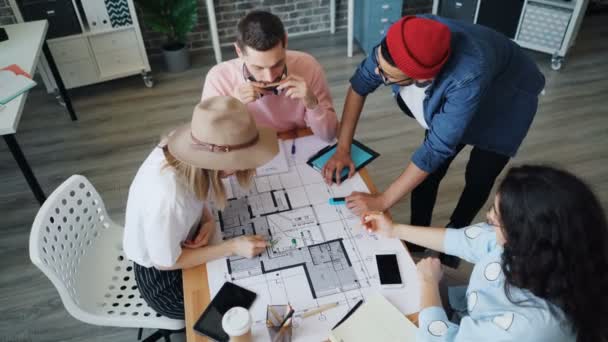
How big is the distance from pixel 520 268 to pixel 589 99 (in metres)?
3.03

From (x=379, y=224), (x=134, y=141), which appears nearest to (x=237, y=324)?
(x=379, y=224)

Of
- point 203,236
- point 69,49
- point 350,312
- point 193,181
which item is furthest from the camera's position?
point 69,49

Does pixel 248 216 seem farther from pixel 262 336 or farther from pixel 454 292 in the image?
pixel 454 292

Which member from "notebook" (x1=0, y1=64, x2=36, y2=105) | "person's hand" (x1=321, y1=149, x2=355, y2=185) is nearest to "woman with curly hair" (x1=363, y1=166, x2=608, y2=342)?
"person's hand" (x1=321, y1=149, x2=355, y2=185)

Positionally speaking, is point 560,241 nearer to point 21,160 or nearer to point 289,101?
point 289,101

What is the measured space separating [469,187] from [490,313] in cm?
97

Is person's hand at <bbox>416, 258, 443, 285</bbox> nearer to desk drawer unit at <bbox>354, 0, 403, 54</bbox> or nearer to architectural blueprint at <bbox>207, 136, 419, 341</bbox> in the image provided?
architectural blueprint at <bbox>207, 136, 419, 341</bbox>

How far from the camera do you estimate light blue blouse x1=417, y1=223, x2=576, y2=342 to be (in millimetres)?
1062

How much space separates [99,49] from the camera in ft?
11.4

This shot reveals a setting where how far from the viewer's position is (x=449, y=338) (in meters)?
1.17

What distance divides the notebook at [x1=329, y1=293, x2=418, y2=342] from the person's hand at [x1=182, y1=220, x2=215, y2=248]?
1.67 ft

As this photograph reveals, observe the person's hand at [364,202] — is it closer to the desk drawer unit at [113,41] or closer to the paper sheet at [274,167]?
the paper sheet at [274,167]

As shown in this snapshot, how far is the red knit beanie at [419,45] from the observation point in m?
1.32

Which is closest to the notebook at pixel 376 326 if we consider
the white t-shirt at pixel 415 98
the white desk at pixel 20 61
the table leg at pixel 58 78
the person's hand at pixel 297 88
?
the white t-shirt at pixel 415 98
